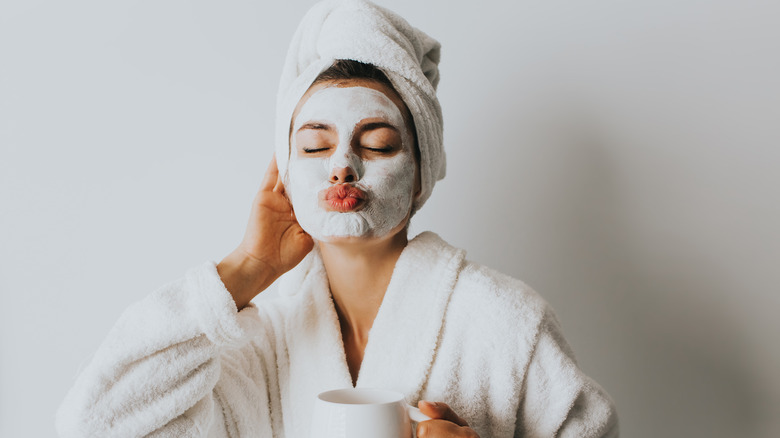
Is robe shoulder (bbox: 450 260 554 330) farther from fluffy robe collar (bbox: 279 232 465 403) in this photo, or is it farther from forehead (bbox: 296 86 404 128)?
forehead (bbox: 296 86 404 128)

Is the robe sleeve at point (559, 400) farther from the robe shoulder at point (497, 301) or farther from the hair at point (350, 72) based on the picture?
the hair at point (350, 72)

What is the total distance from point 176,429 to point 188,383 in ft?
0.20

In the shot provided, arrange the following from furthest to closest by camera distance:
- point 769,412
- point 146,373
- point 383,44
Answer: point 769,412, point 383,44, point 146,373

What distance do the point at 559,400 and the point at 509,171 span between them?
1.70ft

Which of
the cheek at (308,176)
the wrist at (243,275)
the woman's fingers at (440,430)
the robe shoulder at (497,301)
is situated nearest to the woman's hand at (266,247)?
the wrist at (243,275)

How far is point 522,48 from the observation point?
1360mm

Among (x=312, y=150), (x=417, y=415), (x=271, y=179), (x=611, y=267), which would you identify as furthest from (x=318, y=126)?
(x=611, y=267)

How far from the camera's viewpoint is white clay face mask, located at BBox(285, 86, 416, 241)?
949 millimetres

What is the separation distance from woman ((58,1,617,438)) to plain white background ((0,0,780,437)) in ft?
0.98

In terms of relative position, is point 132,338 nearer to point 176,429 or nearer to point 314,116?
point 176,429

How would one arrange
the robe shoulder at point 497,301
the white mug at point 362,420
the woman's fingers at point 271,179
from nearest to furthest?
the white mug at point 362,420 → the robe shoulder at point 497,301 → the woman's fingers at point 271,179

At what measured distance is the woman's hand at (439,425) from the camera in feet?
2.48

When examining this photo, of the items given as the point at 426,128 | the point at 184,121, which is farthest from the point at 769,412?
the point at 184,121

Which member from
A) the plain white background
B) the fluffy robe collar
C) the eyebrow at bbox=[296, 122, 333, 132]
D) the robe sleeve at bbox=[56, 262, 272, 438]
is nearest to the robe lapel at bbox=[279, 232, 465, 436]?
the fluffy robe collar
